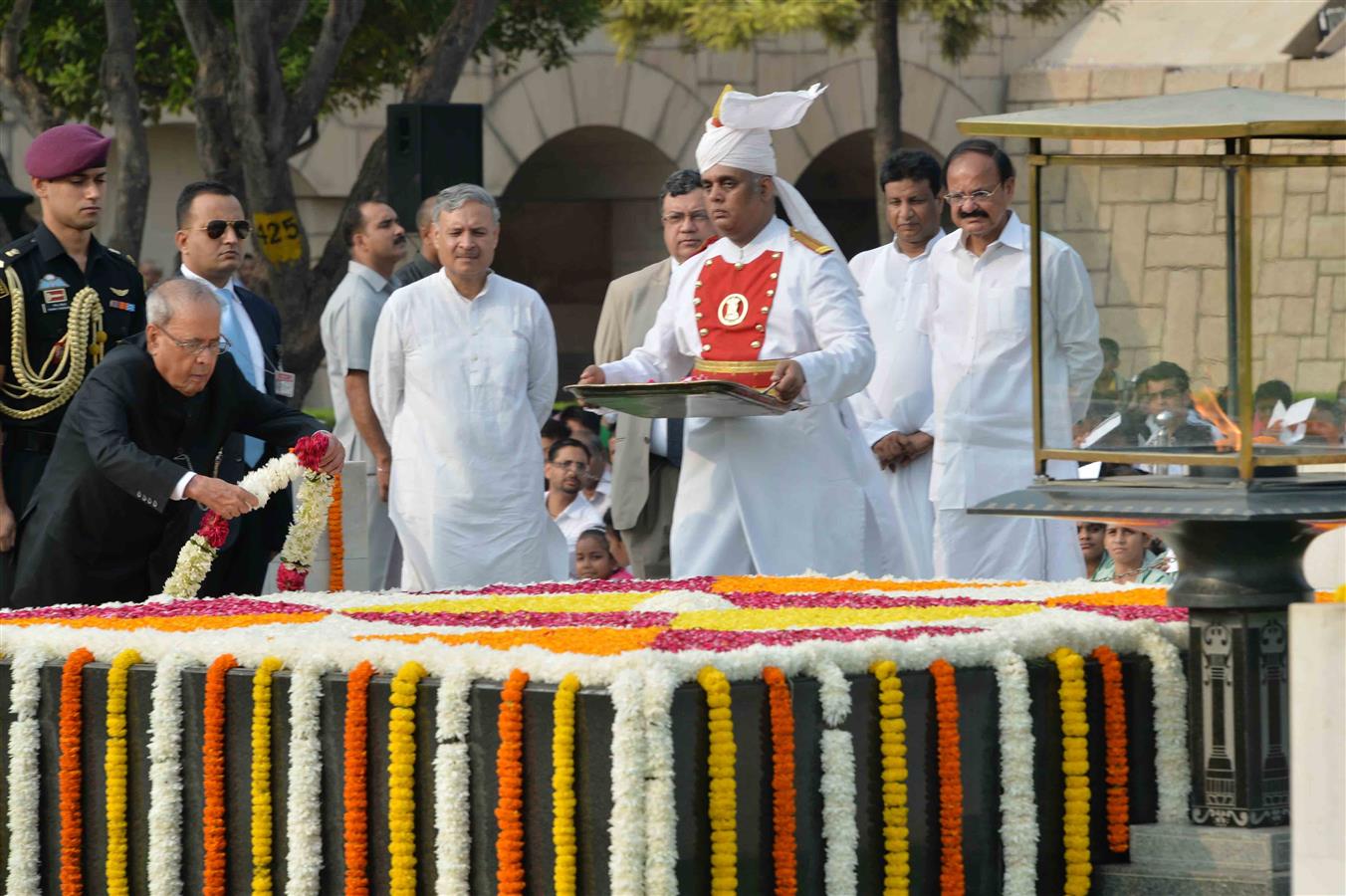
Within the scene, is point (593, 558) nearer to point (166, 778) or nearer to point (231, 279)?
point (231, 279)

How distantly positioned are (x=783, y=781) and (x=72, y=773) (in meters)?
1.63

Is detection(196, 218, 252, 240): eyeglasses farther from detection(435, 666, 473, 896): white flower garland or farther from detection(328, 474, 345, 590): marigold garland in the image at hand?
detection(435, 666, 473, 896): white flower garland

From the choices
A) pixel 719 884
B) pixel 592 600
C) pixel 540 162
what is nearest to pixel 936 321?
pixel 592 600

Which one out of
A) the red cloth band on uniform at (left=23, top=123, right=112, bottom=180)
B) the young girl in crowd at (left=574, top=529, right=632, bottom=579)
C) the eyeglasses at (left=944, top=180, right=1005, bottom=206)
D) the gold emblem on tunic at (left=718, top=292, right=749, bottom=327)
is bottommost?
the young girl in crowd at (left=574, top=529, right=632, bottom=579)

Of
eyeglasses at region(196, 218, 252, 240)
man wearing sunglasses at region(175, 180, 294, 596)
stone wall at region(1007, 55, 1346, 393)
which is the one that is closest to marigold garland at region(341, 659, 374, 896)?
stone wall at region(1007, 55, 1346, 393)

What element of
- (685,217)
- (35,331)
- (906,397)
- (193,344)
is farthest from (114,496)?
(906,397)

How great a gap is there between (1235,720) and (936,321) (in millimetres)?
3440

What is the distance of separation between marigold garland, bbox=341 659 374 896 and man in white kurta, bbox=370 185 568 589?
4.09 m

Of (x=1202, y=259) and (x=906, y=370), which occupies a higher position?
(x=1202, y=259)

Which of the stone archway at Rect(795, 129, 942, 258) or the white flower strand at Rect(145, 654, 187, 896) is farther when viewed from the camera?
the stone archway at Rect(795, 129, 942, 258)

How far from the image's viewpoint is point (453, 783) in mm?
4582

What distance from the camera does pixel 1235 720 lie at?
4812 millimetres

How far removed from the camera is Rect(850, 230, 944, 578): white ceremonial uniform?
8.62m

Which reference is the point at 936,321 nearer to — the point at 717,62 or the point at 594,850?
the point at 594,850
